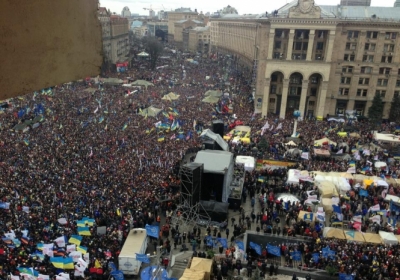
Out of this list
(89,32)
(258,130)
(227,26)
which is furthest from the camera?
(227,26)

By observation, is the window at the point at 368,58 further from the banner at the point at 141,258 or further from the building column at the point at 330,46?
the banner at the point at 141,258

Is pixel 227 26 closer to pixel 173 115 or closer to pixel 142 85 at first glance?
pixel 142 85

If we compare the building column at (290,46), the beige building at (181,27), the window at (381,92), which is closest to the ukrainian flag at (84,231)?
the building column at (290,46)

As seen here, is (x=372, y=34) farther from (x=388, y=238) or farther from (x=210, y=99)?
(x=388, y=238)

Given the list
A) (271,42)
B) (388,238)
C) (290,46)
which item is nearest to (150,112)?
(271,42)

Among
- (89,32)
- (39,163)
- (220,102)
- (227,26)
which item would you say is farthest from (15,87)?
(227,26)
